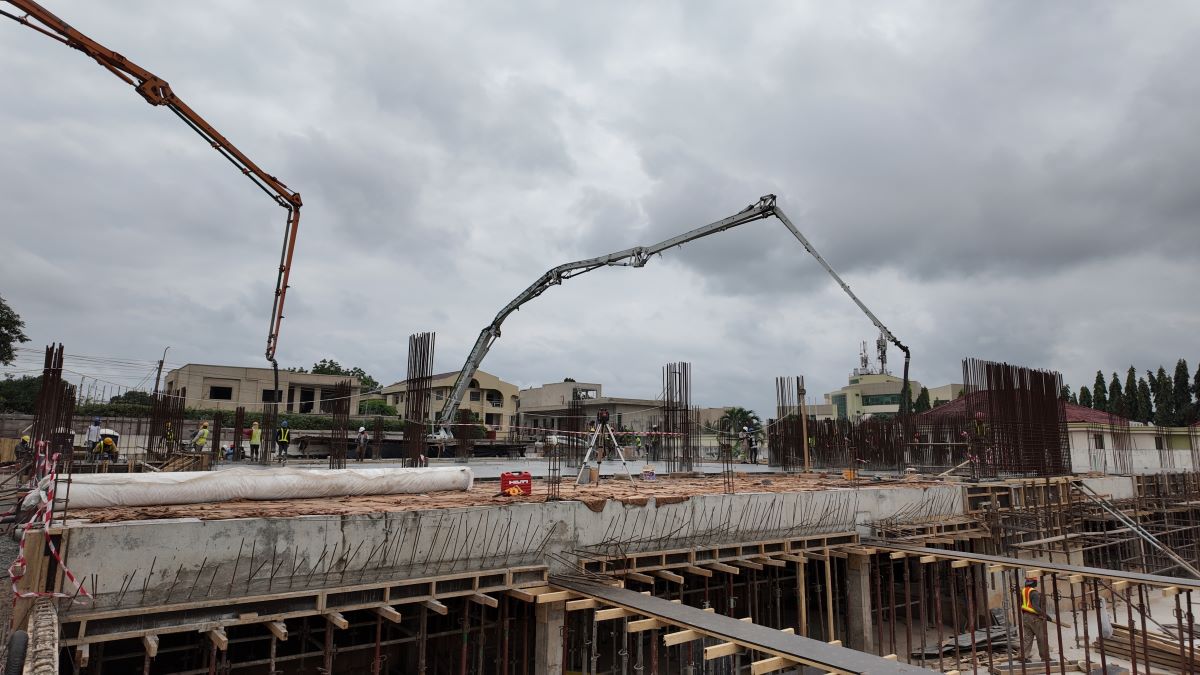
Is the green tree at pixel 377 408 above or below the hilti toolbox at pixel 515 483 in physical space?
above

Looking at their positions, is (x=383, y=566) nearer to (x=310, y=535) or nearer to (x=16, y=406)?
(x=310, y=535)

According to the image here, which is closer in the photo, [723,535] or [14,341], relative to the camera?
[723,535]

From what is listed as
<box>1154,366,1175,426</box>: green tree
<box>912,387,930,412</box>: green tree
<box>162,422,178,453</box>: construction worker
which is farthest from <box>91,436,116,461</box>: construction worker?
<box>1154,366,1175,426</box>: green tree

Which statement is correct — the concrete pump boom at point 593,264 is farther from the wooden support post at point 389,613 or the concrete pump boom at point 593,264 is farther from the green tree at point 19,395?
the green tree at point 19,395

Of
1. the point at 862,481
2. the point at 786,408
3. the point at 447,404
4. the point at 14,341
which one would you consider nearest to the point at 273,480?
the point at 447,404

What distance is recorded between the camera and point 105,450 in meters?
19.3

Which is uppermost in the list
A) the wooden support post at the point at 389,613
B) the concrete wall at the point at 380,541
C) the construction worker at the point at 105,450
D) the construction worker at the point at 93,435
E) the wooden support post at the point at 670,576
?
the construction worker at the point at 93,435

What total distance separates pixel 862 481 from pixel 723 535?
30.7ft

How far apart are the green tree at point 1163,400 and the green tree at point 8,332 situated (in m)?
81.5

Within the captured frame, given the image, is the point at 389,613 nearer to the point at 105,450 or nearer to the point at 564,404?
the point at 105,450

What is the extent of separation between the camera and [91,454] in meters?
19.3

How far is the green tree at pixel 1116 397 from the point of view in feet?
192

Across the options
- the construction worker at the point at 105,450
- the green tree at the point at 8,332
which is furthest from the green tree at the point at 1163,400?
the green tree at the point at 8,332

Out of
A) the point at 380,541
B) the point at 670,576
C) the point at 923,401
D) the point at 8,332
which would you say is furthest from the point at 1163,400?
the point at 8,332
